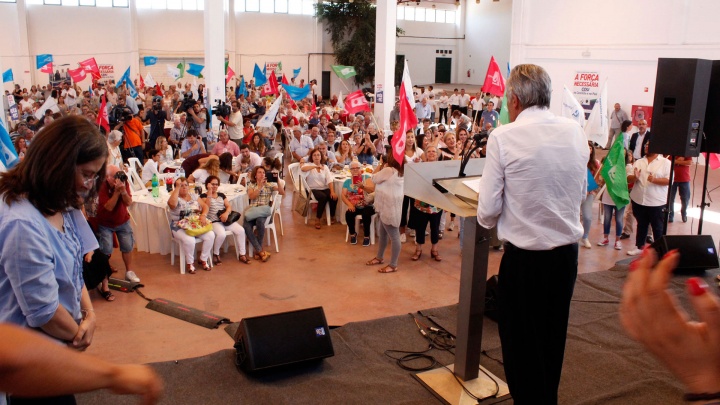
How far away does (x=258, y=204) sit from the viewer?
25.1 ft

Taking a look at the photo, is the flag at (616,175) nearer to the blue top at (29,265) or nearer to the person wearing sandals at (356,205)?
the person wearing sandals at (356,205)

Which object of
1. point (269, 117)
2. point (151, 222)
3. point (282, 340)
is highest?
point (269, 117)

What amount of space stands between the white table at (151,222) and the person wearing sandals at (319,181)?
1353 millimetres

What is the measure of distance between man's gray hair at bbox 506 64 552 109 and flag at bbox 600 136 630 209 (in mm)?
5262

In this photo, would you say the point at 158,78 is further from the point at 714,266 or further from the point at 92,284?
the point at 714,266

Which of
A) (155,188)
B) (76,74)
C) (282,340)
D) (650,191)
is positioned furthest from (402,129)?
(76,74)

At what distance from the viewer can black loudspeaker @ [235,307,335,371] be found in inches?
151

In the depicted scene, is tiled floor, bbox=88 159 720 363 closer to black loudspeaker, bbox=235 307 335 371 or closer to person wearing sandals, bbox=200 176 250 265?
person wearing sandals, bbox=200 176 250 265

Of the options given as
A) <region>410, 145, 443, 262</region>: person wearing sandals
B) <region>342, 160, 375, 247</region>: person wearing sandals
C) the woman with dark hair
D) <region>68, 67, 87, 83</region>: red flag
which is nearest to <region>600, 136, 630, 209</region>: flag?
<region>410, 145, 443, 262</region>: person wearing sandals

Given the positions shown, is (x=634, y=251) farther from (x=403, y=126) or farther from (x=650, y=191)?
(x=403, y=126)

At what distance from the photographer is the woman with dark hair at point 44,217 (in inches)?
71.1

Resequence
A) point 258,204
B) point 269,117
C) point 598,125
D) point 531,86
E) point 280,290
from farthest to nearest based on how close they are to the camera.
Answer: point 269,117, point 598,125, point 258,204, point 280,290, point 531,86

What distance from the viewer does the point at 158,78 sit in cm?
2906

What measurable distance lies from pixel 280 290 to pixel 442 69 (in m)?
31.1
